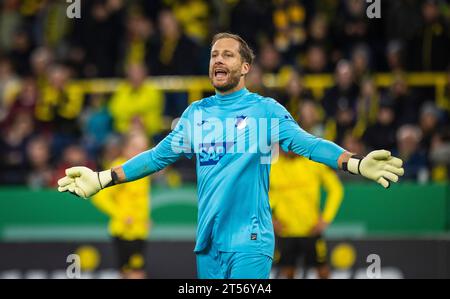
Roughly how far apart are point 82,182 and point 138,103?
6970 mm

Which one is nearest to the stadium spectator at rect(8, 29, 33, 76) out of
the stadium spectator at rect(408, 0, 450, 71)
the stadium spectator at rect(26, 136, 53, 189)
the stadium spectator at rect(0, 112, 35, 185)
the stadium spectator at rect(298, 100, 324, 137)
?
the stadium spectator at rect(0, 112, 35, 185)

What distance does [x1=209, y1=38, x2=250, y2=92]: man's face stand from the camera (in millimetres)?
6641

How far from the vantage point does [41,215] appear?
12.8 m

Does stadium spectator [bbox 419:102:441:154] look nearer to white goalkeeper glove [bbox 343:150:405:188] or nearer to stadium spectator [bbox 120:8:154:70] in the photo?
stadium spectator [bbox 120:8:154:70]

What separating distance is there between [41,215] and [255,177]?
6.75 metres

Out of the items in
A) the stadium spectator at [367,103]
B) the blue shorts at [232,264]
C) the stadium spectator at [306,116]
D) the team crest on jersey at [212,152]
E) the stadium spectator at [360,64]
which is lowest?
the blue shorts at [232,264]

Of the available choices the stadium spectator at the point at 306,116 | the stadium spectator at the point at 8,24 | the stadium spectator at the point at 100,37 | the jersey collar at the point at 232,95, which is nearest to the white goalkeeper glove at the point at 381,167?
the jersey collar at the point at 232,95

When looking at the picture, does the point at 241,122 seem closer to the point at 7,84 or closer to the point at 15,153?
the point at 15,153

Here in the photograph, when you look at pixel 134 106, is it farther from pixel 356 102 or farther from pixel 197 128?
pixel 197 128

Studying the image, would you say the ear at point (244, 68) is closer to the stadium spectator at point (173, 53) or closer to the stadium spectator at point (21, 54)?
the stadium spectator at point (173, 53)

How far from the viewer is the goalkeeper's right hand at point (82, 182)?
6695 millimetres

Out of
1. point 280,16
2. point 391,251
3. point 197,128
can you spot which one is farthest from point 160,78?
point 197,128

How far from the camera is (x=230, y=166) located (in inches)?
259

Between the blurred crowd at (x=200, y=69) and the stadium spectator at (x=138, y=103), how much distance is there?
2 cm
